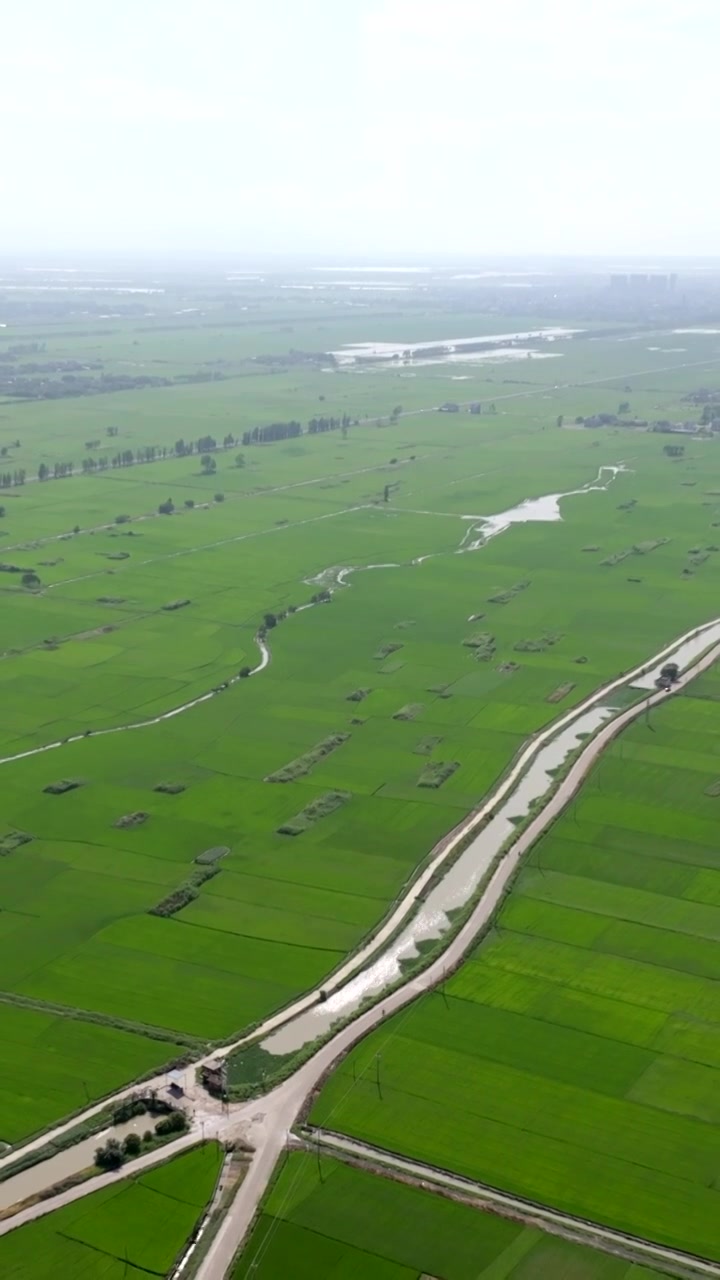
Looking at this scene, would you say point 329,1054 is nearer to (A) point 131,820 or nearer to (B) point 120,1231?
(B) point 120,1231

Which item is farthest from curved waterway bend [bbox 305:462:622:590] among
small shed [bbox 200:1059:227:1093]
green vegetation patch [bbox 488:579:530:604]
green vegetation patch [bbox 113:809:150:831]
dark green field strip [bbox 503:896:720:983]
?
small shed [bbox 200:1059:227:1093]

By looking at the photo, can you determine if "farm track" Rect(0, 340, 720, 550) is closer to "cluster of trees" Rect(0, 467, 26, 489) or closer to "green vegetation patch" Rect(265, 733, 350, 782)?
"cluster of trees" Rect(0, 467, 26, 489)

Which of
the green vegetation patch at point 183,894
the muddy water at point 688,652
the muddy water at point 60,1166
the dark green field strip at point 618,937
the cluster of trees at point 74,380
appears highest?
the cluster of trees at point 74,380

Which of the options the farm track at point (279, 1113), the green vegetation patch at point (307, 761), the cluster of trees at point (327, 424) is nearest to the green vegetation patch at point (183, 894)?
the farm track at point (279, 1113)

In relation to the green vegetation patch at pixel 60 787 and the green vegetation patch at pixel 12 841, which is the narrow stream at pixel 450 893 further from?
the green vegetation patch at pixel 60 787

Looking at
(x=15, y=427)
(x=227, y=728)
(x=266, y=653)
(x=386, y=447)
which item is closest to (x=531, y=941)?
(x=227, y=728)

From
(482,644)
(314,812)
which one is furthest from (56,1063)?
(482,644)

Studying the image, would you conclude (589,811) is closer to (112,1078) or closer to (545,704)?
(545,704)
